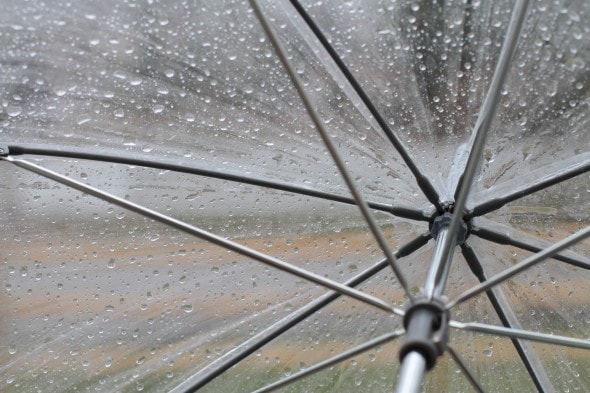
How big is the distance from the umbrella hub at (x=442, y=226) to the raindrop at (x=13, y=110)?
34.9 inches

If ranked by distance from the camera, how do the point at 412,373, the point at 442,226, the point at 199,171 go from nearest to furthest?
1. the point at 412,373
2. the point at 442,226
3. the point at 199,171

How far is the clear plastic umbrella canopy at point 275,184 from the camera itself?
5.20 feet

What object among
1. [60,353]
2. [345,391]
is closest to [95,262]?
[60,353]

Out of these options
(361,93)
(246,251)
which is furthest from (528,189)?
(246,251)

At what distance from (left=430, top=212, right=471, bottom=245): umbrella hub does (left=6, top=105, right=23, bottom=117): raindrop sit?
2.91ft

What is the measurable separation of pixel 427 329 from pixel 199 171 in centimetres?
74

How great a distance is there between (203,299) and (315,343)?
0.90 ft

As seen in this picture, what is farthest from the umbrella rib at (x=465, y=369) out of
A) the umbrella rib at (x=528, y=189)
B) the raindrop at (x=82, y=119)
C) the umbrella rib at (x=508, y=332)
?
the raindrop at (x=82, y=119)

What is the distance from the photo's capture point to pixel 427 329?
973 millimetres

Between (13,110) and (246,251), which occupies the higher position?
(13,110)

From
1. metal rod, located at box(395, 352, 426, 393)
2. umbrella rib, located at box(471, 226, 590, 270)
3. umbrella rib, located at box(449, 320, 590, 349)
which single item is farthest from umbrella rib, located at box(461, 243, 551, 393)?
metal rod, located at box(395, 352, 426, 393)

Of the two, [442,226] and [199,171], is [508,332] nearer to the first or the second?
[442,226]

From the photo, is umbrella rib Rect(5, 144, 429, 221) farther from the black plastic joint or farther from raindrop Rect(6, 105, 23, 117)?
the black plastic joint

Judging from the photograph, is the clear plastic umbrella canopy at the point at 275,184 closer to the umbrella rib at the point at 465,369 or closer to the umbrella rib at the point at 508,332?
the umbrella rib at the point at 465,369
